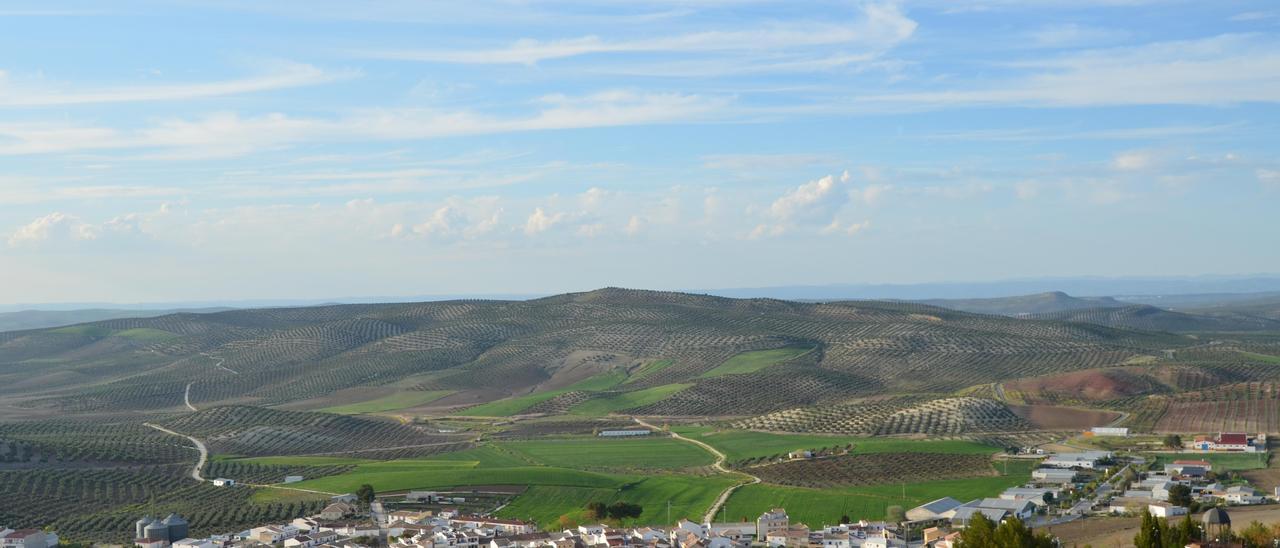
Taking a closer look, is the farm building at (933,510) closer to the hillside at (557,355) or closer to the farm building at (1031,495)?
the farm building at (1031,495)

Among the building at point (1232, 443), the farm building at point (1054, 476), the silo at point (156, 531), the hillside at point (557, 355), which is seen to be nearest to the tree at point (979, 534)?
the farm building at point (1054, 476)

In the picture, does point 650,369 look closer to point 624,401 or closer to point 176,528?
point 624,401

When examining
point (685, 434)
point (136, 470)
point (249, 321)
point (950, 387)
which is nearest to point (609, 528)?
point (136, 470)

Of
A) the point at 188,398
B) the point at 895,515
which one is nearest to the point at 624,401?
the point at 188,398

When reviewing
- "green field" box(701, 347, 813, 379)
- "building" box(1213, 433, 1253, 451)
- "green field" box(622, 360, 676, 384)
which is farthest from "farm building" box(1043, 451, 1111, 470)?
"green field" box(622, 360, 676, 384)

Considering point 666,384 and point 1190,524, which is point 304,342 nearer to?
point 666,384
